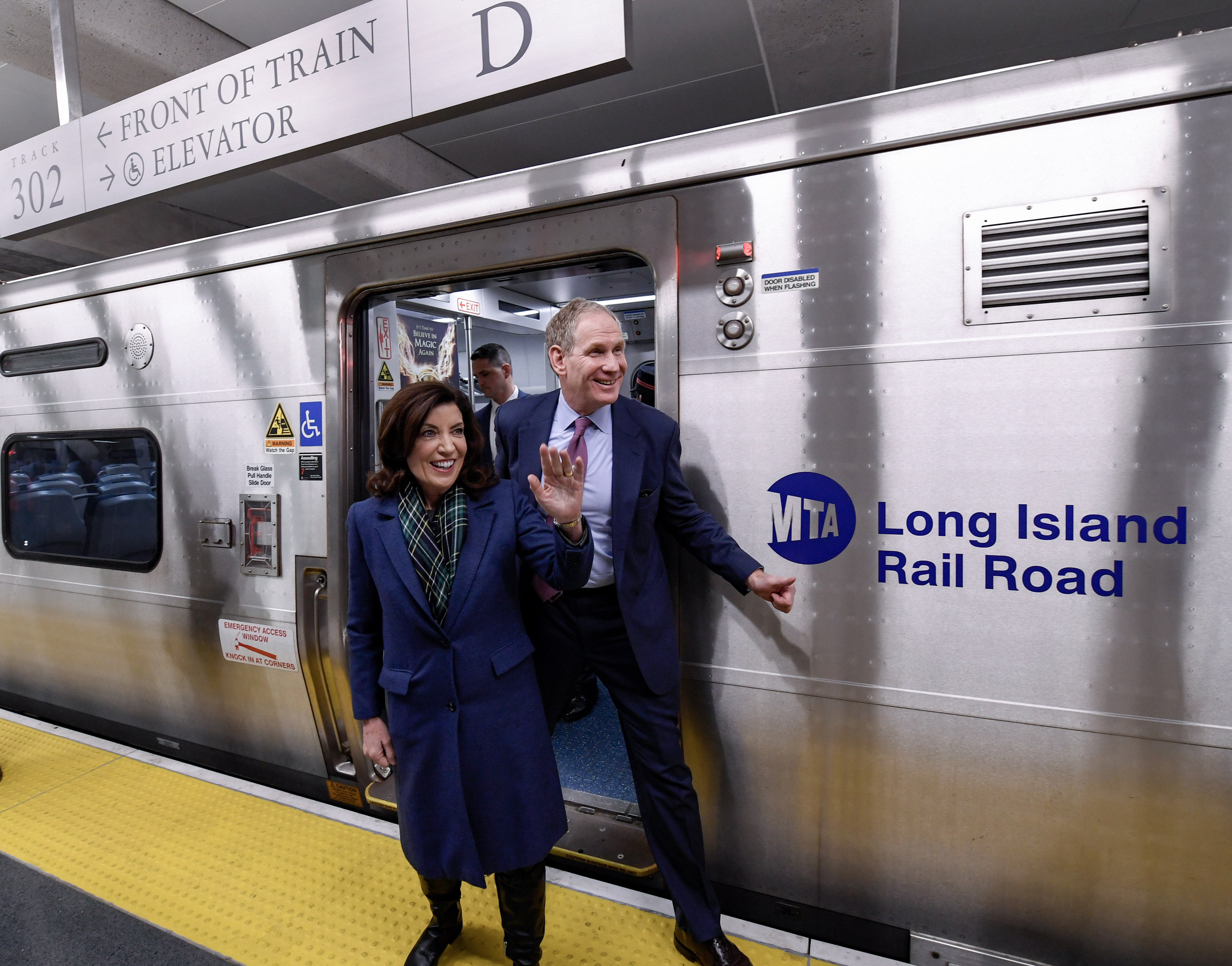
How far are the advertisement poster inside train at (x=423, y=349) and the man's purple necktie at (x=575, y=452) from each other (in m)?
1.16

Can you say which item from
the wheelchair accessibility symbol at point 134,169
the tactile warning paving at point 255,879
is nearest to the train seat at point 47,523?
the tactile warning paving at point 255,879

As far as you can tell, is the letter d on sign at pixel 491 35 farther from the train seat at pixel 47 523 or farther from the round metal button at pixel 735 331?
the train seat at pixel 47 523

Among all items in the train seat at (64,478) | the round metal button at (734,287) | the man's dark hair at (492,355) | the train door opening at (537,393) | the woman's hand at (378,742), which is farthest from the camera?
the man's dark hair at (492,355)

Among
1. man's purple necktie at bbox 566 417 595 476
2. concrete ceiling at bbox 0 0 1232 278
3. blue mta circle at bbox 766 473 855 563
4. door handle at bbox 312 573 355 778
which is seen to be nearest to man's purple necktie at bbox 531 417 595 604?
man's purple necktie at bbox 566 417 595 476

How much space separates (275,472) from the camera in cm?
271

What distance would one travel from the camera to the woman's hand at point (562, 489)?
5.16 ft

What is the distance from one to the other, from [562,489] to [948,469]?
989 mm

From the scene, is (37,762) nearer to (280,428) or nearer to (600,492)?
(280,428)

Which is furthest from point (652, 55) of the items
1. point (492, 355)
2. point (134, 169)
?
point (134, 169)

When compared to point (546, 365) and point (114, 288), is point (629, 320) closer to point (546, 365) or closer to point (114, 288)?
point (546, 365)

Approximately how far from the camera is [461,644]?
1.66 m

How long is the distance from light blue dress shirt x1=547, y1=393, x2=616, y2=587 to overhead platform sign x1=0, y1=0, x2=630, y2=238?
962mm

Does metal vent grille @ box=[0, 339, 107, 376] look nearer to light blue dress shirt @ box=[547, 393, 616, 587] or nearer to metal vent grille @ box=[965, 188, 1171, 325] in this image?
light blue dress shirt @ box=[547, 393, 616, 587]

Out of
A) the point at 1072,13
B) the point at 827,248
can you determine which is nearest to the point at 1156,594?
the point at 827,248
